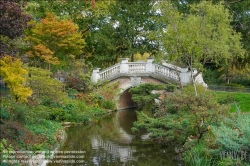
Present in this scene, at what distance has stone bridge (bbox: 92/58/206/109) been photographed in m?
16.3

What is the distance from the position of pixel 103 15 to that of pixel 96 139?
1316cm

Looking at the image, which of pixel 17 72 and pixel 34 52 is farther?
pixel 34 52

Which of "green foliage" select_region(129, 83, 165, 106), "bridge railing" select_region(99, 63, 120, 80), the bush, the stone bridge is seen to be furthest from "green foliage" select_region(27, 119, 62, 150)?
"bridge railing" select_region(99, 63, 120, 80)

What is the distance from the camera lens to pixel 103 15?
21.6 metres

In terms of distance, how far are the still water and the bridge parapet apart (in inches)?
190

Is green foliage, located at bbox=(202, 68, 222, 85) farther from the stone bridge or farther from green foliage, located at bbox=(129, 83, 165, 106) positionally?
green foliage, located at bbox=(129, 83, 165, 106)

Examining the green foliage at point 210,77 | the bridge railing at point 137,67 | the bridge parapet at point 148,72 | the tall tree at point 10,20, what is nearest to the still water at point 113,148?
the tall tree at point 10,20

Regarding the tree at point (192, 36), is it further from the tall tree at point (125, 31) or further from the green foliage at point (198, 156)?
the green foliage at point (198, 156)

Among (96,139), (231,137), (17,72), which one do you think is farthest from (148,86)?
(231,137)

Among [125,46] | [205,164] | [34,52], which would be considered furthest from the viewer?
[125,46]

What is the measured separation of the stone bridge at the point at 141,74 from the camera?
16328 millimetres

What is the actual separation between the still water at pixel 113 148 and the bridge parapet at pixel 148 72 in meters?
4.83

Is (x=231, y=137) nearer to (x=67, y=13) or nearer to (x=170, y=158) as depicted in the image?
(x=170, y=158)

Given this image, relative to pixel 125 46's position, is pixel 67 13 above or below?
above
